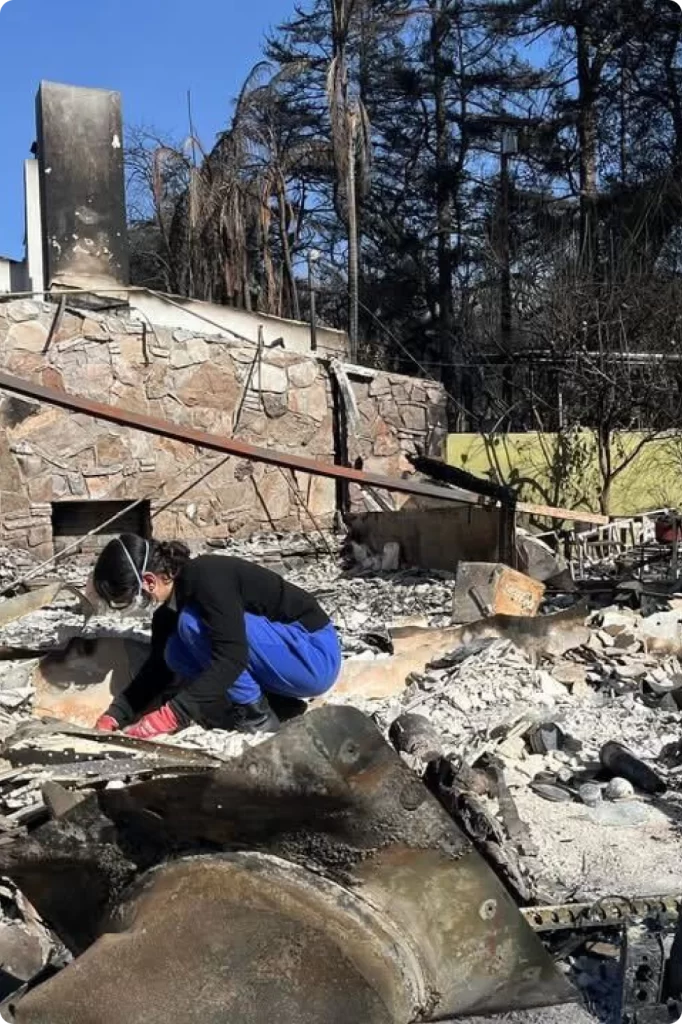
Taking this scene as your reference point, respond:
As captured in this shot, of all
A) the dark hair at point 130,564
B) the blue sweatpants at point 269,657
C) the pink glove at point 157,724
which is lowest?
the pink glove at point 157,724

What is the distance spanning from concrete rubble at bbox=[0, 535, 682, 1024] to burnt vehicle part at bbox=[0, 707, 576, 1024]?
232mm

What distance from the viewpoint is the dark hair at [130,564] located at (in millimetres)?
4621

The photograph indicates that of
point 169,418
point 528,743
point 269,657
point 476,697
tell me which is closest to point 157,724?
point 269,657

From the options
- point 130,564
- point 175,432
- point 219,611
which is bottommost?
point 219,611

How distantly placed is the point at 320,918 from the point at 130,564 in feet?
9.93

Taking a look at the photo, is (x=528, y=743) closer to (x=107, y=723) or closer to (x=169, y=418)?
(x=107, y=723)

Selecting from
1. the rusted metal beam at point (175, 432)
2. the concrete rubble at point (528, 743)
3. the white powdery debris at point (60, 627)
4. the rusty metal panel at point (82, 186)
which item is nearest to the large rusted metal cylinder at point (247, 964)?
the concrete rubble at point (528, 743)

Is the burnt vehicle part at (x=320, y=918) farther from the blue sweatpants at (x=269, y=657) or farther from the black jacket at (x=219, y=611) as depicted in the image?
the blue sweatpants at (x=269, y=657)

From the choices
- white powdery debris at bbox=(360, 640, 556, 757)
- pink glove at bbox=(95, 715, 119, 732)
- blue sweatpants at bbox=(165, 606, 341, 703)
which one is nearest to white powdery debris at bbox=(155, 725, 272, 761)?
blue sweatpants at bbox=(165, 606, 341, 703)

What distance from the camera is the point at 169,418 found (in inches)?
474

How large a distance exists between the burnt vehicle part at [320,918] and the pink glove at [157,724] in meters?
2.33

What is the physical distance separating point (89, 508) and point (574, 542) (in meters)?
5.26

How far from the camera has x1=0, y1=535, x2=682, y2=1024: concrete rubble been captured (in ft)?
9.68

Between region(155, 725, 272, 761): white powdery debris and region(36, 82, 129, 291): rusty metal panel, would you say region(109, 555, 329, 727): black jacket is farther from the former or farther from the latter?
region(36, 82, 129, 291): rusty metal panel
